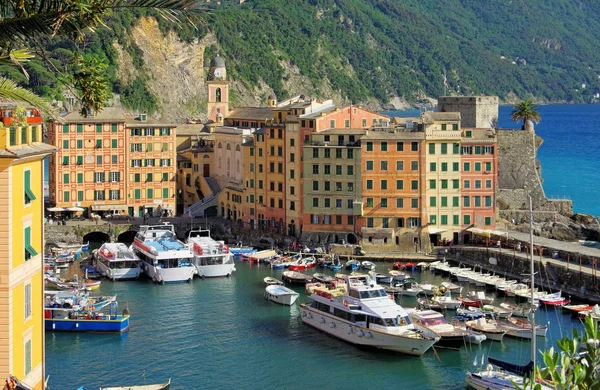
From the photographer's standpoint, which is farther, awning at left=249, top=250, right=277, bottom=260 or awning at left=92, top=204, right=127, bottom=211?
awning at left=92, top=204, right=127, bottom=211

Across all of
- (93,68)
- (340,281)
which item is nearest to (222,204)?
(340,281)

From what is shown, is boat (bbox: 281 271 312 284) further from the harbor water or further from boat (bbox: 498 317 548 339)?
boat (bbox: 498 317 548 339)

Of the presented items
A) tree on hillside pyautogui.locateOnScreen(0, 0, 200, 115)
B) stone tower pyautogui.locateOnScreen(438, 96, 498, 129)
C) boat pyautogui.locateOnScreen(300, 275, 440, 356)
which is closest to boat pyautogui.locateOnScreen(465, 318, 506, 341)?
boat pyautogui.locateOnScreen(300, 275, 440, 356)

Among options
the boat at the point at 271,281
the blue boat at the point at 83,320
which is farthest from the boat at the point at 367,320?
the boat at the point at 271,281

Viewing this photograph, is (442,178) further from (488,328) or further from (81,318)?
(81,318)

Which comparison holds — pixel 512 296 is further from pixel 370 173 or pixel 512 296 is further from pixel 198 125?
pixel 198 125

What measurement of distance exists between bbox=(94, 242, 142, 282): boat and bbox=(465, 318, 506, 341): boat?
25.5 metres

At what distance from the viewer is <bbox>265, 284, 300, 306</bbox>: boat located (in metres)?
60.5

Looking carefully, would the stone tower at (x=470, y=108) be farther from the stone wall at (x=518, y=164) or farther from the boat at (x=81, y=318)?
the boat at (x=81, y=318)

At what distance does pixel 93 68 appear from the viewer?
15805 mm

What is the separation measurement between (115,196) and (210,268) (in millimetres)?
23887

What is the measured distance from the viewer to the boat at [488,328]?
51031 millimetres

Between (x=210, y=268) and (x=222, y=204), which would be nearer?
(x=210, y=268)

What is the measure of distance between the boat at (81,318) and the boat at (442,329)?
14.8 metres
